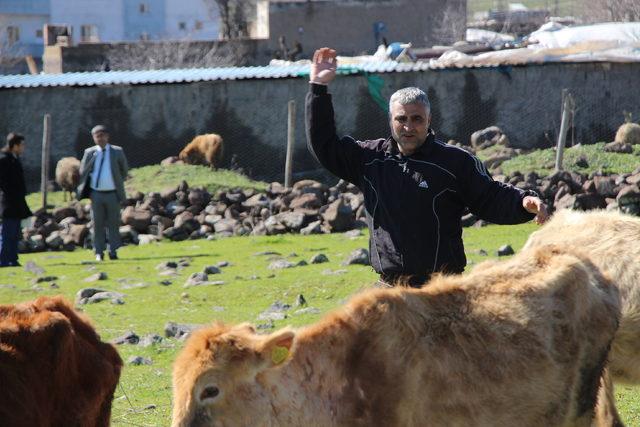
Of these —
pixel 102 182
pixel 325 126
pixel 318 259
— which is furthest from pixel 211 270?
pixel 325 126

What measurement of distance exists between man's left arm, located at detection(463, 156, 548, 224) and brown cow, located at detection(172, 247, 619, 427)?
28 centimetres

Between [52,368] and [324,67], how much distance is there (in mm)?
2265

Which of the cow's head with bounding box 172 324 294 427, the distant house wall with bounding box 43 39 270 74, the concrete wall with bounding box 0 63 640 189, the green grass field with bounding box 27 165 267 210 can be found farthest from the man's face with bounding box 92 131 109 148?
the distant house wall with bounding box 43 39 270 74

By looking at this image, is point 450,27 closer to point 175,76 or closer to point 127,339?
point 175,76

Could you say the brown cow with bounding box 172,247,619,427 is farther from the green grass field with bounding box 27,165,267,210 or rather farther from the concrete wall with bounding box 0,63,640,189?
the concrete wall with bounding box 0,63,640,189

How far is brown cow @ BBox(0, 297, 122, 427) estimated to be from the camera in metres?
5.80

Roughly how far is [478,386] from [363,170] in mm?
1574

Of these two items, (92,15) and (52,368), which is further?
(92,15)

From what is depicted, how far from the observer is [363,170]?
6.69 m

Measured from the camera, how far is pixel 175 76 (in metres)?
28.5

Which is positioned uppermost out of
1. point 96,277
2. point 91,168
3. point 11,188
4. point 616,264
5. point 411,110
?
point 411,110

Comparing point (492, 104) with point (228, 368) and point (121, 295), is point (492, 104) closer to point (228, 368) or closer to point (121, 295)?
point (121, 295)

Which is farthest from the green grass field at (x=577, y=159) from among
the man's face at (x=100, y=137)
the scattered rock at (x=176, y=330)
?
the scattered rock at (x=176, y=330)

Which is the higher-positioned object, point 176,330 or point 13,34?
point 13,34
